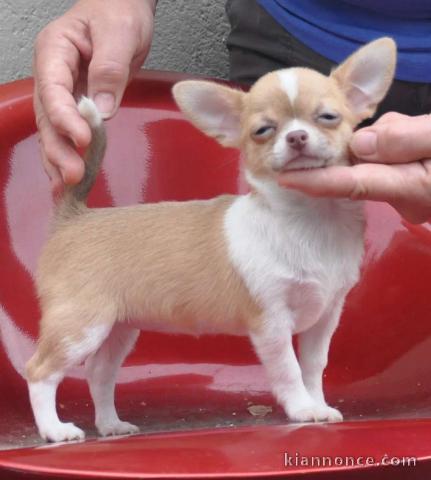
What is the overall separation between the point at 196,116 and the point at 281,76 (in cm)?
17

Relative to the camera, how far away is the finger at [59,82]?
1.42 meters

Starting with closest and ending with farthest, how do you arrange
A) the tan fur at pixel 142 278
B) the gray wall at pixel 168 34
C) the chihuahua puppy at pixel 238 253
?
the chihuahua puppy at pixel 238 253, the tan fur at pixel 142 278, the gray wall at pixel 168 34

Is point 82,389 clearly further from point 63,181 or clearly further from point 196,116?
point 196,116

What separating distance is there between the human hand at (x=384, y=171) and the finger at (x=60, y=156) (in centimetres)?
39

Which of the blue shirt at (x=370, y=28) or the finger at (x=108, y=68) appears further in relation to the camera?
the blue shirt at (x=370, y=28)

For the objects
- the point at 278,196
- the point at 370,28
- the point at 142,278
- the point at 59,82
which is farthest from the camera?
the point at 370,28

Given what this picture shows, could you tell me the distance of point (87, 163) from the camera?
1.49m

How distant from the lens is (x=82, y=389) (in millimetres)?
1727

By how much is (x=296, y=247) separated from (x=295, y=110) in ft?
0.68

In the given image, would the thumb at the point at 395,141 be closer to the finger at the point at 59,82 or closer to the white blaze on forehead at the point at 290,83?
the white blaze on forehead at the point at 290,83

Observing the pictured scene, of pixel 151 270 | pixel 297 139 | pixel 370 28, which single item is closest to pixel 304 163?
pixel 297 139

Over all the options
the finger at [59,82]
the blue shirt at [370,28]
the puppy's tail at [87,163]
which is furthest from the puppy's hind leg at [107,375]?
the blue shirt at [370,28]

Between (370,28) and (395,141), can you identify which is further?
(370,28)

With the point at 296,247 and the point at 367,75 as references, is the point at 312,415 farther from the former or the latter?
the point at 367,75
